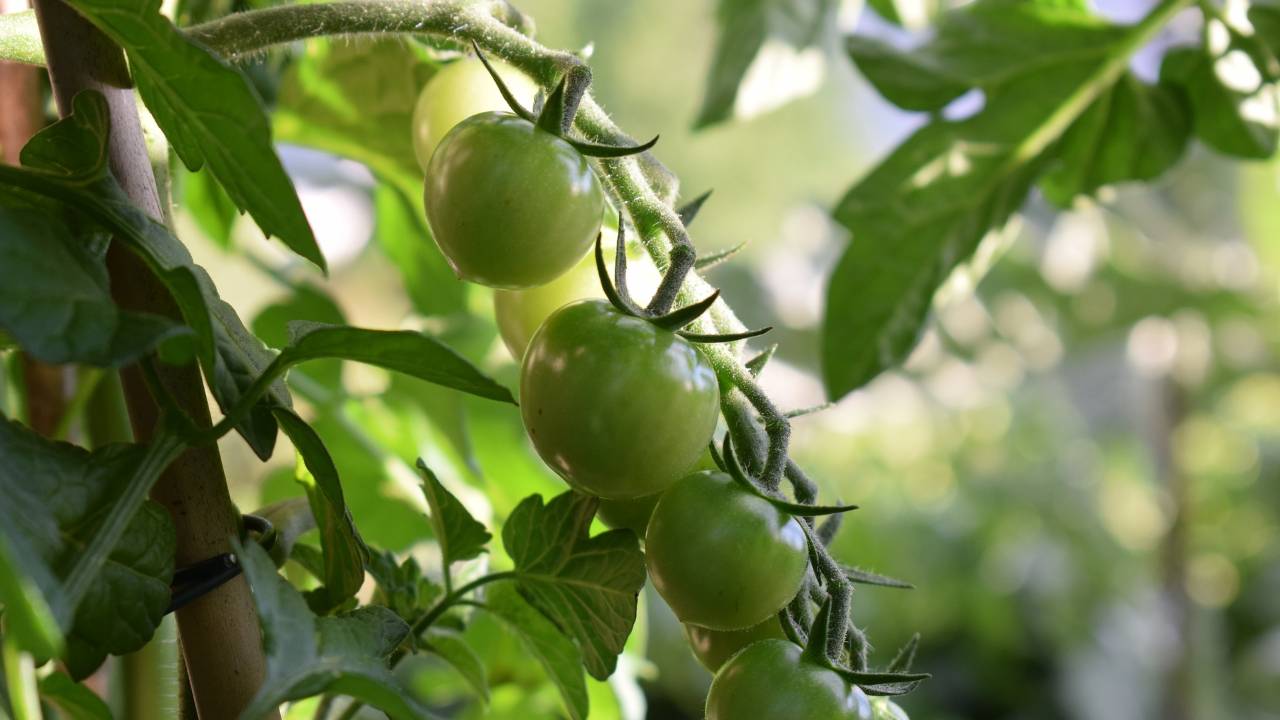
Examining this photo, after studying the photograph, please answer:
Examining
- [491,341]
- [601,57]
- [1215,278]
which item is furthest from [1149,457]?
[491,341]

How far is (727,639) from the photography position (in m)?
0.26

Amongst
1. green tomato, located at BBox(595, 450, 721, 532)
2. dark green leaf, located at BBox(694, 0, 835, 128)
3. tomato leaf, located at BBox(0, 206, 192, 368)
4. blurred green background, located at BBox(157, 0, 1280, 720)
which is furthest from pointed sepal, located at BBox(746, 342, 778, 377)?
blurred green background, located at BBox(157, 0, 1280, 720)

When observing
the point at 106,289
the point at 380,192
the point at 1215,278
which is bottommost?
the point at 1215,278

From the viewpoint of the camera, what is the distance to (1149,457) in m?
2.39

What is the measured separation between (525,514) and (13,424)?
121 mm

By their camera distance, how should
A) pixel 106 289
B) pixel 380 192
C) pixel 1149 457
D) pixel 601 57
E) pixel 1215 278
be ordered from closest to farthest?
pixel 106 289
pixel 380 192
pixel 1215 278
pixel 601 57
pixel 1149 457

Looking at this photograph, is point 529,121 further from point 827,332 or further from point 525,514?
point 827,332

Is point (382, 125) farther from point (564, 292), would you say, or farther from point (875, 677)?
point (875, 677)

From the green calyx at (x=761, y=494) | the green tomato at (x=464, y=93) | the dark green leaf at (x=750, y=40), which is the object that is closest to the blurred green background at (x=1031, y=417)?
the dark green leaf at (x=750, y=40)

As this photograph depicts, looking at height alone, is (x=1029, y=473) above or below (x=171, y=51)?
below

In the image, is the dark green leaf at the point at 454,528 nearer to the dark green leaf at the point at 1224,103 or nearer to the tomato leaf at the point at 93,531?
the tomato leaf at the point at 93,531

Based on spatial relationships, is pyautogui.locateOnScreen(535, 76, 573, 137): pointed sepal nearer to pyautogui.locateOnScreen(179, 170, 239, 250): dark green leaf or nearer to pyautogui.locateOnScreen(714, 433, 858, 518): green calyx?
pyautogui.locateOnScreen(714, 433, 858, 518): green calyx

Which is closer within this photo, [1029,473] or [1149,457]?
[1029,473]

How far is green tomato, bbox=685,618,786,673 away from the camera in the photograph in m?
0.26
